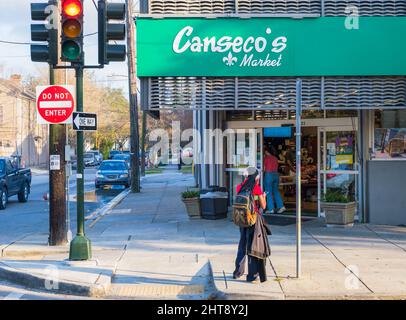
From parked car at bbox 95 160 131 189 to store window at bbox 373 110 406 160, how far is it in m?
19.8

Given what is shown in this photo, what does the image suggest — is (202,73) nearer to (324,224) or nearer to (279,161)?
(324,224)

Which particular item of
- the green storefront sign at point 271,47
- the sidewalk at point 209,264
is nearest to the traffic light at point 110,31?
the green storefront sign at point 271,47

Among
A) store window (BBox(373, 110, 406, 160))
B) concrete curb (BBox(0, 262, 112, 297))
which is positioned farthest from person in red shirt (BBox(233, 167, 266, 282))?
store window (BBox(373, 110, 406, 160))

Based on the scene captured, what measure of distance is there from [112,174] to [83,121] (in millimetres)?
21640

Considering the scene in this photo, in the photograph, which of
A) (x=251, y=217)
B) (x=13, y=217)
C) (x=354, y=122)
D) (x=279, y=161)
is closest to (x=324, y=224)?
(x=354, y=122)

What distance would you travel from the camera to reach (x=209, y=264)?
9594 mm

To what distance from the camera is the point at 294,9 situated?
1218 cm

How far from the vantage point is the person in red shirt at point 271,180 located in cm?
1508

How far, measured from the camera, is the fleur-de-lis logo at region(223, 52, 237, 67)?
12.0 metres

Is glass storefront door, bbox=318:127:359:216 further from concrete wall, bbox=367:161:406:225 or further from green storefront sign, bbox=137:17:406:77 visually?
green storefront sign, bbox=137:17:406:77

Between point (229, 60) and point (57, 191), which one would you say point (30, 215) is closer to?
point (57, 191)

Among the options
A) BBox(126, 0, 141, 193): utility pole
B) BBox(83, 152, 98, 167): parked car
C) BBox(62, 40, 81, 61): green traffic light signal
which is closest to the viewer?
BBox(62, 40, 81, 61): green traffic light signal

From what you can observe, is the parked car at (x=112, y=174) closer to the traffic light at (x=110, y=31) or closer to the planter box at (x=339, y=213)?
the planter box at (x=339, y=213)

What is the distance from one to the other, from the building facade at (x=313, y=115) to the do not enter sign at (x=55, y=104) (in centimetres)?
173
